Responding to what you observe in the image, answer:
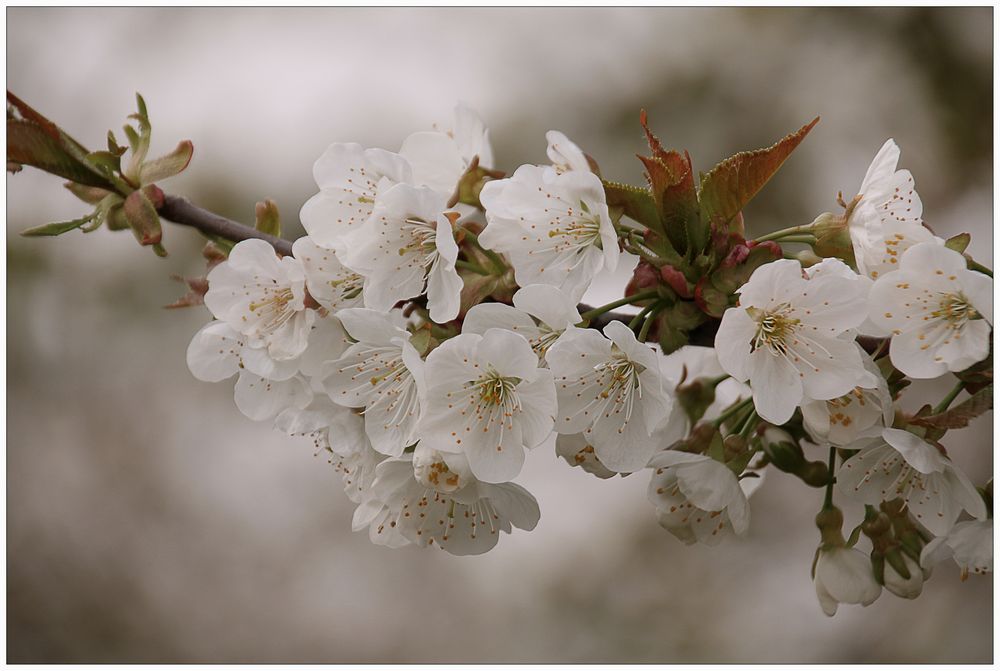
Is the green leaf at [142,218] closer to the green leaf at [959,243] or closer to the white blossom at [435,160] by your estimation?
the white blossom at [435,160]

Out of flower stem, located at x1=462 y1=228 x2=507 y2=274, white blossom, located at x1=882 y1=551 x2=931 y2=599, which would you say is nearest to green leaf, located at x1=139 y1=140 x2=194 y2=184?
flower stem, located at x1=462 y1=228 x2=507 y2=274

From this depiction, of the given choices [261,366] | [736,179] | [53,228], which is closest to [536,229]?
[736,179]

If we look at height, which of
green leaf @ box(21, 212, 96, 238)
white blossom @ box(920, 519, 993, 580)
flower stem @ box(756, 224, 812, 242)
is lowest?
white blossom @ box(920, 519, 993, 580)

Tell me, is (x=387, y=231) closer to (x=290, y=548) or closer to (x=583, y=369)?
(x=583, y=369)

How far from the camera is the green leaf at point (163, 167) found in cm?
68

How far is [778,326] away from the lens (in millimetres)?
577

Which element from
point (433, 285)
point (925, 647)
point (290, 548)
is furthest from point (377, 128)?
point (925, 647)

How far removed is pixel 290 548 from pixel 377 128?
1.38m

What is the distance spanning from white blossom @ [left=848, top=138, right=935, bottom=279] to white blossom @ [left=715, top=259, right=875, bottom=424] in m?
0.05

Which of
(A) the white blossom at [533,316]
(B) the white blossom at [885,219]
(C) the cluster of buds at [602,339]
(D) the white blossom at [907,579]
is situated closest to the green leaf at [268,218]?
(C) the cluster of buds at [602,339]

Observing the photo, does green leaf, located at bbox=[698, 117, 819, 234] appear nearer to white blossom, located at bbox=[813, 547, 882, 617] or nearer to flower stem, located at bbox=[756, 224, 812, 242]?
flower stem, located at bbox=[756, 224, 812, 242]

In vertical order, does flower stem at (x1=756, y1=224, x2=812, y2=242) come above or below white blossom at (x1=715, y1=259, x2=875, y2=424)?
above

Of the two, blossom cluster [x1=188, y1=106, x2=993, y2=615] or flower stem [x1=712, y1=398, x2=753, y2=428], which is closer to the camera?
blossom cluster [x1=188, y1=106, x2=993, y2=615]

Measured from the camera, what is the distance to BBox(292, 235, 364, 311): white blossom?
2.09 feet
